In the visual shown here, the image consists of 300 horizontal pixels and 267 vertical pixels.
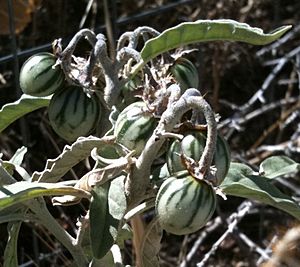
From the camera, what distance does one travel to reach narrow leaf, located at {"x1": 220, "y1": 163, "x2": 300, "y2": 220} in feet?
3.98

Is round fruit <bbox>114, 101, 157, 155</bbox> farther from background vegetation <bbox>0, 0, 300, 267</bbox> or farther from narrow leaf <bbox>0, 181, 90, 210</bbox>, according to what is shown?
background vegetation <bbox>0, 0, 300, 267</bbox>

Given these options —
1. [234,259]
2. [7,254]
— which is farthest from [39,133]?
[7,254]

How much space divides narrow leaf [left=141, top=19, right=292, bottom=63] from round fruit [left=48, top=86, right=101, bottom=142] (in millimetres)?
113

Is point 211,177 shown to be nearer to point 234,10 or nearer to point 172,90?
point 172,90

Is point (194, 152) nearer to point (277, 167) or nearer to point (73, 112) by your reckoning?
point (73, 112)

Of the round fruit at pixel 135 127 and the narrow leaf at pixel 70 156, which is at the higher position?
the round fruit at pixel 135 127

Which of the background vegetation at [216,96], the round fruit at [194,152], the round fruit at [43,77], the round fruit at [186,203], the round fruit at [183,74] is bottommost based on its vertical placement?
the background vegetation at [216,96]

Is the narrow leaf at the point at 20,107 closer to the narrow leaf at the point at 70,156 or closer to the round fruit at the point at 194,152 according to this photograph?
the narrow leaf at the point at 70,156

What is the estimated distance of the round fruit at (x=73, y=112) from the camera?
1.25 metres

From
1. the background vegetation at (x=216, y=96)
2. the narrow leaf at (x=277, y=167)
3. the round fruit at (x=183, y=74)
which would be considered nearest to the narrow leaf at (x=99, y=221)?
the round fruit at (x=183, y=74)

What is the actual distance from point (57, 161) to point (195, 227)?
28cm

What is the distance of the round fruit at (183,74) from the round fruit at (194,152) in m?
0.20

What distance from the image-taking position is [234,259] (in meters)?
2.66

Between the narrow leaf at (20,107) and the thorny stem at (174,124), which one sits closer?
the thorny stem at (174,124)
